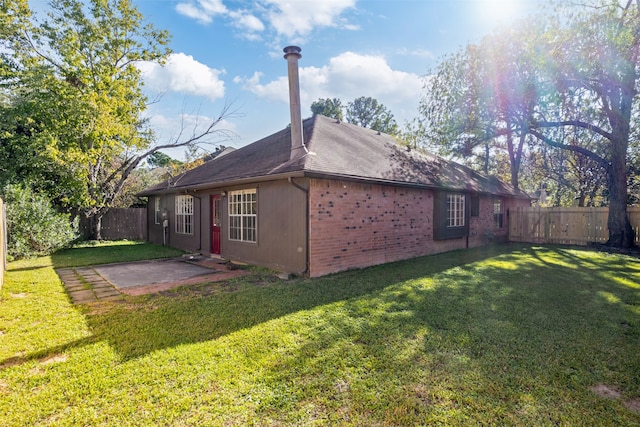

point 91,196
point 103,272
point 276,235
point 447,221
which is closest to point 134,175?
point 91,196

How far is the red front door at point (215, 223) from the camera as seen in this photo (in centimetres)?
1038

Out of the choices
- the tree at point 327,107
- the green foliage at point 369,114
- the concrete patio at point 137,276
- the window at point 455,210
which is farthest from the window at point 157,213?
the green foliage at point 369,114

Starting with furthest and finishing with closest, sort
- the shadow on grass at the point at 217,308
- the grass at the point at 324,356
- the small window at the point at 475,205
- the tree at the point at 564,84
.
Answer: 1. the small window at the point at 475,205
2. the tree at the point at 564,84
3. the shadow on grass at the point at 217,308
4. the grass at the point at 324,356

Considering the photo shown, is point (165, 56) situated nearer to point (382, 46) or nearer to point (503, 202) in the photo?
point (382, 46)

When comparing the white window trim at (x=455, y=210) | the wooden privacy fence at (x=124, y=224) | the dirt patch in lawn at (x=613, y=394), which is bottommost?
the dirt patch in lawn at (x=613, y=394)

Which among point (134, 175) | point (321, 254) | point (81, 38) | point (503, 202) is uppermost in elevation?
point (81, 38)

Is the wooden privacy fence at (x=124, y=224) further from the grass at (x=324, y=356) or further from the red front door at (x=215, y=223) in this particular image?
the grass at (x=324, y=356)

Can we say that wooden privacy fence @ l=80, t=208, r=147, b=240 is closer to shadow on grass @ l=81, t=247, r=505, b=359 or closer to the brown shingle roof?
the brown shingle roof

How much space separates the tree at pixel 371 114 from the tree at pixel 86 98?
2284 centimetres

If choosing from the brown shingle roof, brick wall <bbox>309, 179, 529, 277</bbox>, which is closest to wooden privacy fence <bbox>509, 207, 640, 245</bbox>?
the brown shingle roof

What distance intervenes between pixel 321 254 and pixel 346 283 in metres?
1.01

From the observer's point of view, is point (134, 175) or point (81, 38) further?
point (134, 175)

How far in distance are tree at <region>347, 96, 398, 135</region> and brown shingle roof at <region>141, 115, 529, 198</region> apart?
2312 cm

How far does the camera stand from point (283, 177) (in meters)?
7.36
